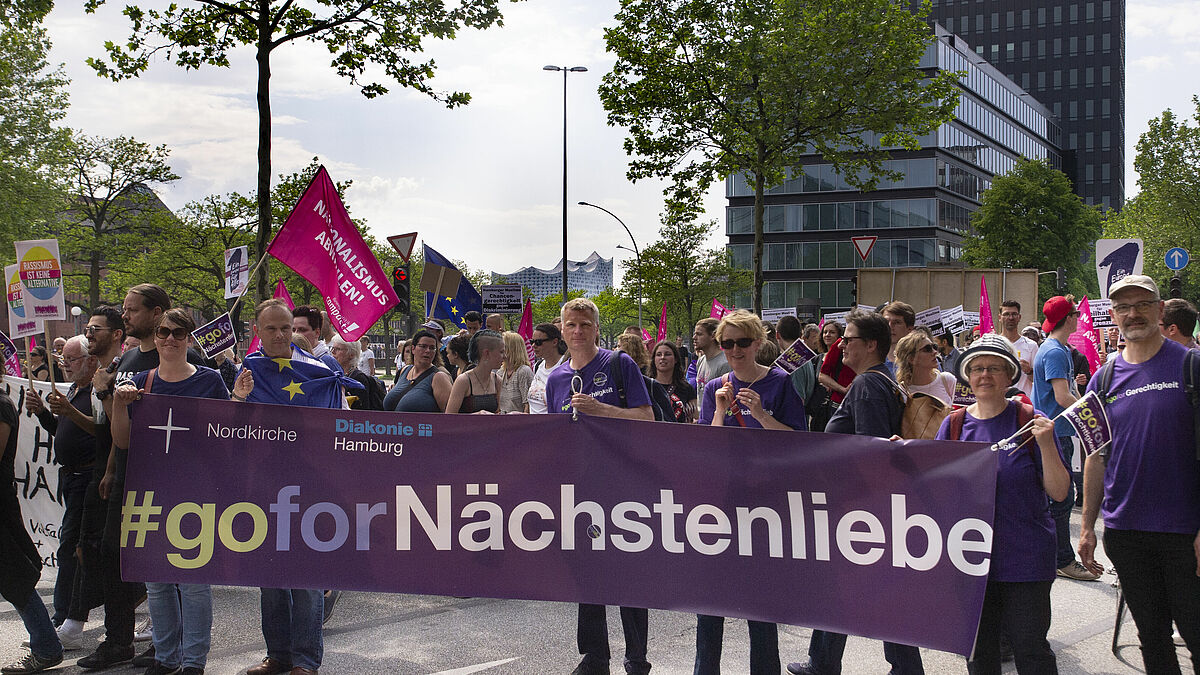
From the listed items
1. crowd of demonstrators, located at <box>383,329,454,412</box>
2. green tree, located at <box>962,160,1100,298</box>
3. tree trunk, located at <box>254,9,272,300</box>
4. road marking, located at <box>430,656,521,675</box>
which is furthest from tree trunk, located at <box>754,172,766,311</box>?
green tree, located at <box>962,160,1100,298</box>

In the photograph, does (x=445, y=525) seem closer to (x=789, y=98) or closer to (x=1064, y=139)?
(x=789, y=98)

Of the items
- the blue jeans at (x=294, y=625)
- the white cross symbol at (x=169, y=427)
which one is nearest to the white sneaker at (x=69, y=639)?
the blue jeans at (x=294, y=625)

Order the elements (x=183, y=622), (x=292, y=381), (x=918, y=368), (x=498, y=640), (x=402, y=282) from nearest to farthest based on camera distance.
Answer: (x=918, y=368), (x=183, y=622), (x=292, y=381), (x=498, y=640), (x=402, y=282)

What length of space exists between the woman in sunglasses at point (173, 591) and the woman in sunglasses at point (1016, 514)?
3634 mm

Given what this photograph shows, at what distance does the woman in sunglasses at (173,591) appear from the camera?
15.9ft

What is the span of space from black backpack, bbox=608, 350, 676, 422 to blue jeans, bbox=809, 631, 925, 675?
1.40 metres

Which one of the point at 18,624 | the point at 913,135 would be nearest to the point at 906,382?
the point at 18,624

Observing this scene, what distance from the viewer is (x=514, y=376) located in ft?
25.3

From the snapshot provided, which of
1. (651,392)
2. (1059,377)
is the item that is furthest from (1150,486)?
(1059,377)

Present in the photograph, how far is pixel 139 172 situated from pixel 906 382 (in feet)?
130

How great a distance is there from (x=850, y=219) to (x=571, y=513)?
65.7 m

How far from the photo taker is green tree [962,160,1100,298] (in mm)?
59188

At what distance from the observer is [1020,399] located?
13.0ft

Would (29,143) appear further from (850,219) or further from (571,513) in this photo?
(850,219)
